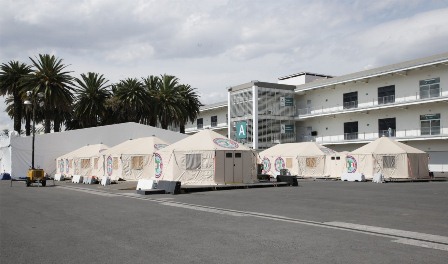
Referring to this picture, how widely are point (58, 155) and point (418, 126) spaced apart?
41503 millimetres

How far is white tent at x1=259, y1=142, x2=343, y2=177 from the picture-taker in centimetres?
4406

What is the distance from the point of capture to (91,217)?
44.5 ft

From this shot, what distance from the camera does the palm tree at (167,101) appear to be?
59.7m

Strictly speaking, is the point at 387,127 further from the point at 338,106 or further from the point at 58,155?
the point at 58,155

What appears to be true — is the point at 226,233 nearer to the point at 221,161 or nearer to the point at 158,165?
the point at 221,161

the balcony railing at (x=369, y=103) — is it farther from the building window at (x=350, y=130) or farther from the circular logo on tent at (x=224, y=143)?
the circular logo on tent at (x=224, y=143)

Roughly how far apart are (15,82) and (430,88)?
49943mm

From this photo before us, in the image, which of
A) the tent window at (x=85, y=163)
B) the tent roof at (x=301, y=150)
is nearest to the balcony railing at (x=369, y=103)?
the tent roof at (x=301, y=150)

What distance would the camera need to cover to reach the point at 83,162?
44500 mm

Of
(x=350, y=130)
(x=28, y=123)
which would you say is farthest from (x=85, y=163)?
(x=350, y=130)

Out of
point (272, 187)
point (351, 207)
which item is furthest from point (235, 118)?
point (351, 207)

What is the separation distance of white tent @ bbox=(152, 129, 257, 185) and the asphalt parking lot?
13516 millimetres

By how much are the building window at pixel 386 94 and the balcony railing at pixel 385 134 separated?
143 inches

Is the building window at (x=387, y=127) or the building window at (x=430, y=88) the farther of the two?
the building window at (x=387, y=127)
